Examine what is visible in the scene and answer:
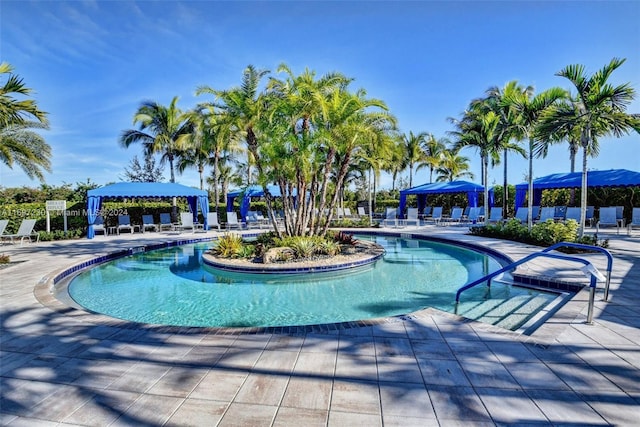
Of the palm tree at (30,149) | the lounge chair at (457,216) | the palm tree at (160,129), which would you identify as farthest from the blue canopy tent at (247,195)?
the lounge chair at (457,216)

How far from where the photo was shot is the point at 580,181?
1499cm

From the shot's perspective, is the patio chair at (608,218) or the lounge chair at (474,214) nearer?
the patio chair at (608,218)

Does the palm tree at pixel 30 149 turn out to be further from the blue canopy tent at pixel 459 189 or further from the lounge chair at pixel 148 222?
the blue canopy tent at pixel 459 189

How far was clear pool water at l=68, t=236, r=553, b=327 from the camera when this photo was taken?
566cm

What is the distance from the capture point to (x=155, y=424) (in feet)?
7.96

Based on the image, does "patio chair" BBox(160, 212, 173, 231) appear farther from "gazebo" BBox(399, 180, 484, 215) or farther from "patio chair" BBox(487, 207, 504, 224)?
"patio chair" BBox(487, 207, 504, 224)

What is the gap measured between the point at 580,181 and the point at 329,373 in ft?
56.2

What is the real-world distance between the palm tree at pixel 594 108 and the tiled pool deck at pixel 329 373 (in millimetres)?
7022

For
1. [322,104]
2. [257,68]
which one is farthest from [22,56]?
[322,104]

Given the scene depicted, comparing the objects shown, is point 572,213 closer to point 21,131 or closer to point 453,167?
point 453,167

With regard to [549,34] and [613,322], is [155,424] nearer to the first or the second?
[613,322]

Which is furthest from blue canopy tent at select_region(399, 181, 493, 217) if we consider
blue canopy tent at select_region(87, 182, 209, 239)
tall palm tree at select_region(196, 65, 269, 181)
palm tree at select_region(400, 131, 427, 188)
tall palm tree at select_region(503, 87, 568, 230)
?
blue canopy tent at select_region(87, 182, 209, 239)

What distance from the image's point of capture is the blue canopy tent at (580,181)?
14.5 metres

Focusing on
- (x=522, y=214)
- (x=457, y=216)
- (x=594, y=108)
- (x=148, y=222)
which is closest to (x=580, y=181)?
(x=522, y=214)
